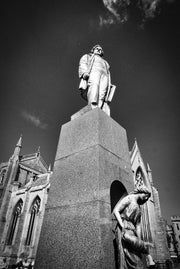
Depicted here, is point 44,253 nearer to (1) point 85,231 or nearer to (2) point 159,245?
(1) point 85,231

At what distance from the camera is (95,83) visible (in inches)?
168

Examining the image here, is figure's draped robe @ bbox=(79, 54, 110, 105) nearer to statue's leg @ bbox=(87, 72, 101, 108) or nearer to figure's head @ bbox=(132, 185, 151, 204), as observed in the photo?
statue's leg @ bbox=(87, 72, 101, 108)

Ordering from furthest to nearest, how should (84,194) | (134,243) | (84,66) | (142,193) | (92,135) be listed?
(84,66) → (92,135) → (84,194) → (142,193) → (134,243)

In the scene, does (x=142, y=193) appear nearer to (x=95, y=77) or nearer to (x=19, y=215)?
(x=95, y=77)

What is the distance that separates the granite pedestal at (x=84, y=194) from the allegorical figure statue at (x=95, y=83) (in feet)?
1.93

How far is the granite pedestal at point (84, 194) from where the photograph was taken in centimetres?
225

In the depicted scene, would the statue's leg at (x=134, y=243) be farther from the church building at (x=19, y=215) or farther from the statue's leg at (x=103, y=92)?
the church building at (x=19, y=215)

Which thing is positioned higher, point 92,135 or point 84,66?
point 84,66

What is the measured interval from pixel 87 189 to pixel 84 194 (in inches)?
3.6

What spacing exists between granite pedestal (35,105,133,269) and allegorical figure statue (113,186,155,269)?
129 mm

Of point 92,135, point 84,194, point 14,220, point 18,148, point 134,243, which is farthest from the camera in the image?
point 18,148

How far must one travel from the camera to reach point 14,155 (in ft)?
107

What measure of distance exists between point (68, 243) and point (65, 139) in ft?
6.87

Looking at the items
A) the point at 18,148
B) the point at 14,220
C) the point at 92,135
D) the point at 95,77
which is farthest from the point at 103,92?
the point at 18,148
